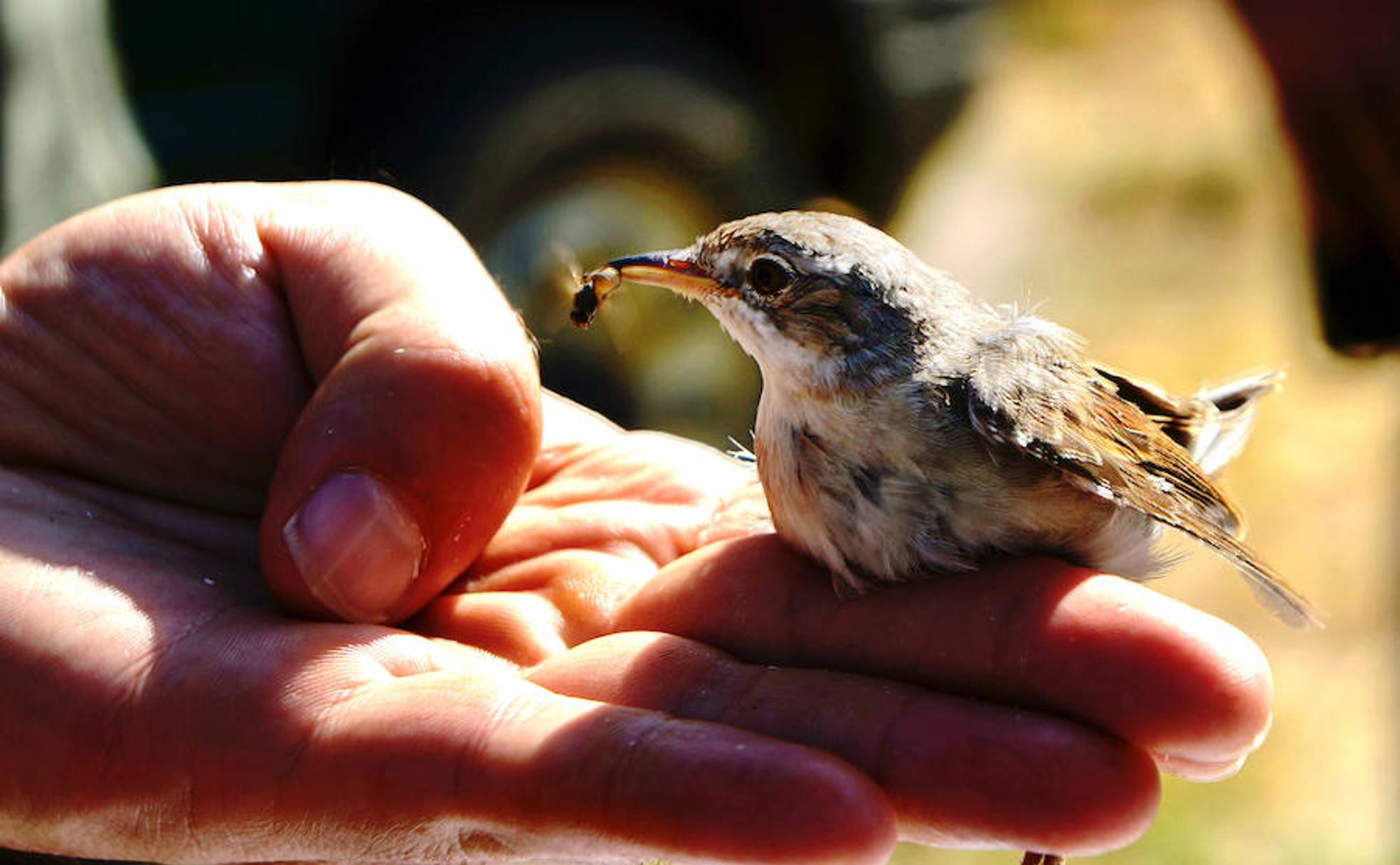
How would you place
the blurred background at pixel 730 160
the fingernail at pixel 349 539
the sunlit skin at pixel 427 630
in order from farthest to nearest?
the blurred background at pixel 730 160 → the fingernail at pixel 349 539 → the sunlit skin at pixel 427 630

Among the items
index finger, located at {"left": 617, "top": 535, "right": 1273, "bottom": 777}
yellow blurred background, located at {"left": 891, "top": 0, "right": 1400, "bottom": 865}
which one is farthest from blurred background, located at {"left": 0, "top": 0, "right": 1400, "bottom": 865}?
index finger, located at {"left": 617, "top": 535, "right": 1273, "bottom": 777}

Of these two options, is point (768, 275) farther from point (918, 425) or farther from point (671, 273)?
point (918, 425)

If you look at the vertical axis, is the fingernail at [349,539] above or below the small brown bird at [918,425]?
below

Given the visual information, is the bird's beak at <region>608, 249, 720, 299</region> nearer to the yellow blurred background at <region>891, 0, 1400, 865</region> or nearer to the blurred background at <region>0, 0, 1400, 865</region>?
the blurred background at <region>0, 0, 1400, 865</region>

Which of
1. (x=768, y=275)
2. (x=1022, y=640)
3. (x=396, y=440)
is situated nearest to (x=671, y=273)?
(x=768, y=275)

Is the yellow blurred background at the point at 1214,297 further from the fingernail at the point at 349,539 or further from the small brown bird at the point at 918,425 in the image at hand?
the fingernail at the point at 349,539

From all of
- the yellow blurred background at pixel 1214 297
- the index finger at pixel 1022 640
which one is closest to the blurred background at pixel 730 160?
the yellow blurred background at pixel 1214 297
